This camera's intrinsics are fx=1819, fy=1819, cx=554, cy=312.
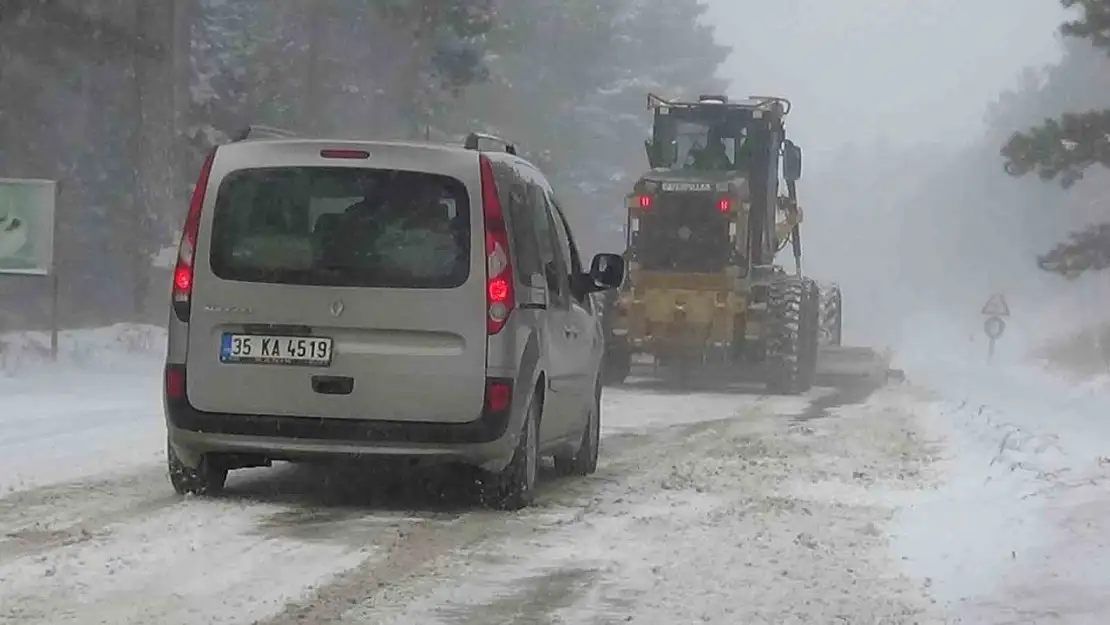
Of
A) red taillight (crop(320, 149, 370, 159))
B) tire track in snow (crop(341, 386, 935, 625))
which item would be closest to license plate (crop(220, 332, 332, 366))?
red taillight (crop(320, 149, 370, 159))

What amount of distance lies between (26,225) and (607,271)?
9.98 meters

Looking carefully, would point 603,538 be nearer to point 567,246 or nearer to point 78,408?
point 567,246

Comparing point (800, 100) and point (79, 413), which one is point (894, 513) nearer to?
point (79, 413)

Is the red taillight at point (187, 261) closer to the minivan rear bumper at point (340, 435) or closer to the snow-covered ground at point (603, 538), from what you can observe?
the minivan rear bumper at point (340, 435)

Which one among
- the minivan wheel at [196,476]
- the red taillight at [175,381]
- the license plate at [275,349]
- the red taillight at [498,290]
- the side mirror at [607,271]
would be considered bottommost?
the minivan wheel at [196,476]

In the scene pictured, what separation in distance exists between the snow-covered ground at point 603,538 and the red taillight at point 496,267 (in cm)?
101

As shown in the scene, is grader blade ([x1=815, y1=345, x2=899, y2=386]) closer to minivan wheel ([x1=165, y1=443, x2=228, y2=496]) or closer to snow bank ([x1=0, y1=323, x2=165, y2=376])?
snow bank ([x1=0, y1=323, x2=165, y2=376])

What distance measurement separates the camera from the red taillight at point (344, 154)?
9016 mm

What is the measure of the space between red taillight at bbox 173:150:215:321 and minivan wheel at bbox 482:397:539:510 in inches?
68.4

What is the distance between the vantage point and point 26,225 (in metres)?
18.8

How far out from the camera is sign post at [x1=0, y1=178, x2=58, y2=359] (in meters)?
18.7

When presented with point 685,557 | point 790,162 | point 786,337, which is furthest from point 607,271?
point 790,162

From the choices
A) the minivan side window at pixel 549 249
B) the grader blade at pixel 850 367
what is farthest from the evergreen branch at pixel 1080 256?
the minivan side window at pixel 549 249

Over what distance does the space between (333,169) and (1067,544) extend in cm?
389
